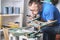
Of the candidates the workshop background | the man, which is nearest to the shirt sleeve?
the man

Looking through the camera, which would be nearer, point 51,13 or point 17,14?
point 51,13

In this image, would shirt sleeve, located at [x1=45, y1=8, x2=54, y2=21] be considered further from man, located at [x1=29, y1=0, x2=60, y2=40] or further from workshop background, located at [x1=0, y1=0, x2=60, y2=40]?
workshop background, located at [x1=0, y1=0, x2=60, y2=40]

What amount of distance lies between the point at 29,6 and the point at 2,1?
0.24 metres

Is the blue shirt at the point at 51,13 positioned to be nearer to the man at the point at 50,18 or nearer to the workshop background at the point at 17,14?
the man at the point at 50,18

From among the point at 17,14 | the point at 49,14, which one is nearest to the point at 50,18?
the point at 49,14

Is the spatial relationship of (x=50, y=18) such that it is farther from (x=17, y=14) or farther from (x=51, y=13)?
(x=17, y=14)

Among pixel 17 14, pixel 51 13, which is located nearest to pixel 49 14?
pixel 51 13

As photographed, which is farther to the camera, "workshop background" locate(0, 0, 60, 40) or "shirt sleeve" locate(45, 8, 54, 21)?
"workshop background" locate(0, 0, 60, 40)

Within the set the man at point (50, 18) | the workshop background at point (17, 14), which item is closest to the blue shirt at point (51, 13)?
the man at point (50, 18)

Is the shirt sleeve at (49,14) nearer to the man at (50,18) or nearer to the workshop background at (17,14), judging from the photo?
the man at (50,18)

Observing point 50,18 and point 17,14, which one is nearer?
point 50,18

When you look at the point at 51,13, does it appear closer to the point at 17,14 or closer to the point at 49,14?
the point at 49,14

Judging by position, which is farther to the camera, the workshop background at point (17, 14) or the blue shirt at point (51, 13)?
the workshop background at point (17, 14)

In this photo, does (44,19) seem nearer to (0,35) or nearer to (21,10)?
(21,10)
